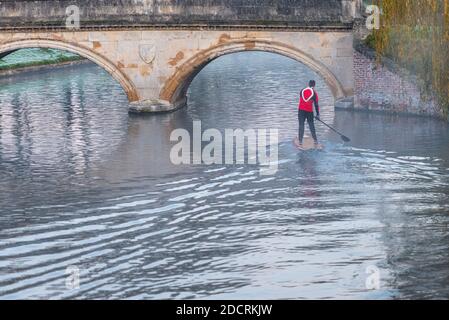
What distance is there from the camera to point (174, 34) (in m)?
33.6

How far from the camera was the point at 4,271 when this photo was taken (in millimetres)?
17234

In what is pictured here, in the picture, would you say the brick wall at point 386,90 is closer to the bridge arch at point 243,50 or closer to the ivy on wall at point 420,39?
the ivy on wall at point 420,39

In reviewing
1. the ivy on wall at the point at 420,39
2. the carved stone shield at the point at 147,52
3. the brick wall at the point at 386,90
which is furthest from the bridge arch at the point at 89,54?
the ivy on wall at the point at 420,39

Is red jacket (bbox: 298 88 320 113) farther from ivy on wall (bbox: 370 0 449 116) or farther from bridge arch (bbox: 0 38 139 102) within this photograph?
bridge arch (bbox: 0 38 139 102)

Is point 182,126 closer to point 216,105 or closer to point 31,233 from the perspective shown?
point 216,105

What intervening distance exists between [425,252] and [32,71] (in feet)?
111

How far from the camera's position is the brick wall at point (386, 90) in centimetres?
3120

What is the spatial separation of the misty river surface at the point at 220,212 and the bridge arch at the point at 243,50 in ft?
3.14

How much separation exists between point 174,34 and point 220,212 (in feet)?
45.0

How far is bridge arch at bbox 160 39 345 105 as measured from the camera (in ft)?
108

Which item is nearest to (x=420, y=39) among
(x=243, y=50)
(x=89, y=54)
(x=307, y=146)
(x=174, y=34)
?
(x=307, y=146)

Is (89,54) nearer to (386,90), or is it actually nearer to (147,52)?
(147,52)

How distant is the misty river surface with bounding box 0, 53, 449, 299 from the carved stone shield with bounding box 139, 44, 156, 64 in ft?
6.00
